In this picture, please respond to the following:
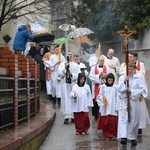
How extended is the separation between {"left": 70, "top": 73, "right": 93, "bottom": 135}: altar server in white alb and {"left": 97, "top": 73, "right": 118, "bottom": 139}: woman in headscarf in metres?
0.43

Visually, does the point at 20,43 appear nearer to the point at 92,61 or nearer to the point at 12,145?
the point at 92,61

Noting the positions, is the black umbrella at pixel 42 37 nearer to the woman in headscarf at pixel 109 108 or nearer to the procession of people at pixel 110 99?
Result: the procession of people at pixel 110 99

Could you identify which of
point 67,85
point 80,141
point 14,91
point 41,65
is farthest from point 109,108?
point 41,65

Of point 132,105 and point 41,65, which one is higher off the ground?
point 41,65

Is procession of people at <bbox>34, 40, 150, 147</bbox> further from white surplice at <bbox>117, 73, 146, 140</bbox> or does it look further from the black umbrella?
the black umbrella

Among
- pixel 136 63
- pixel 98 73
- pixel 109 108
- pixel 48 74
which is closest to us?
pixel 109 108

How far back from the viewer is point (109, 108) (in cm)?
1270

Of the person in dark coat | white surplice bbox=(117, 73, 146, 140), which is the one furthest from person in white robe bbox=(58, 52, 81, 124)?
the person in dark coat

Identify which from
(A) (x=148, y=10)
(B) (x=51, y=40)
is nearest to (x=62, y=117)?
(A) (x=148, y=10)

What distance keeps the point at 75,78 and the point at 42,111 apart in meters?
1.27

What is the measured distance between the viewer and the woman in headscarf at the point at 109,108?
41.1 feet

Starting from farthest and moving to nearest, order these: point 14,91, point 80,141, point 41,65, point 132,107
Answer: point 41,65
point 80,141
point 132,107
point 14,91

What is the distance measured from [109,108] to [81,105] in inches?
38.3

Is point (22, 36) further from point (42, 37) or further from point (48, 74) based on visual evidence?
→ point (42, 37)
